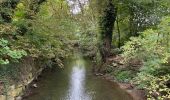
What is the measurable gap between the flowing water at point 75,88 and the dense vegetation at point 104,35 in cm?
112

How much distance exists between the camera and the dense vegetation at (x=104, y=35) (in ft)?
46.1

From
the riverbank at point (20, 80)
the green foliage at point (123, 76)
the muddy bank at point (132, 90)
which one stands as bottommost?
the muddy bank at point (132, 90)

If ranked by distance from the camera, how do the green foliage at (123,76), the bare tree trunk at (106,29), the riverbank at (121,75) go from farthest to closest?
the bare tree trunk at (106,29), the green foliage at (123,76), the riverbank at (121,75)

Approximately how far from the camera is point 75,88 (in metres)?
17.2

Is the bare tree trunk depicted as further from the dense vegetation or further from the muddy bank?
the muddy bank

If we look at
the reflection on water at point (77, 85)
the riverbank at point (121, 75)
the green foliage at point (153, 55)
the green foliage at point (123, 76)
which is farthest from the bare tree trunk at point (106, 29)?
the green foliage at point (153, 55)

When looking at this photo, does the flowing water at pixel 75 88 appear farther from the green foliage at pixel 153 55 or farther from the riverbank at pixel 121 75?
the green foliage at pixel 153 55

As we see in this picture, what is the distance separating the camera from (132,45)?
57.6 feet

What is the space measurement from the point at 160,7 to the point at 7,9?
1305 centimetres

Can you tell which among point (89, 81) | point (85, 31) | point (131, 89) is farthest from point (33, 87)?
point (85, 31)

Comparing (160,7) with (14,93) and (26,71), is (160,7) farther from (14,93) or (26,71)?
(14,93)

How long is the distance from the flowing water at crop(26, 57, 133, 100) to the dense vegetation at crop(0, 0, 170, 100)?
1.12 metres

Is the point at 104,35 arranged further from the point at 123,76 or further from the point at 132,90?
the point at 132,90

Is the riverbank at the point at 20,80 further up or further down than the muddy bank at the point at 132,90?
further up
